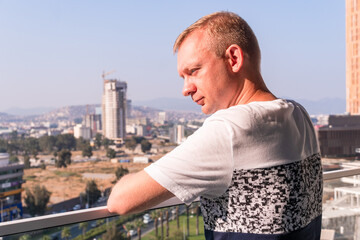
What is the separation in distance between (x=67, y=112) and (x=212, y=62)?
56536 mm

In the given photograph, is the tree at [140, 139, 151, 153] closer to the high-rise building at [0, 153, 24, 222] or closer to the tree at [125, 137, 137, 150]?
the tree at [125, 137, 137, 150]

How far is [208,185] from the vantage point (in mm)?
560

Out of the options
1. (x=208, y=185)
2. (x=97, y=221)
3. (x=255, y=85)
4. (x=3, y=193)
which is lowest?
(x=3, y=193)

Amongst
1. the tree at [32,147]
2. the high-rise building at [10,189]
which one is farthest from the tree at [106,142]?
the high-rise building at [10,189]

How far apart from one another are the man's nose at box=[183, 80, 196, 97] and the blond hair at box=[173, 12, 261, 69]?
0.25 feet

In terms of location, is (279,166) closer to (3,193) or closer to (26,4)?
(3,193)

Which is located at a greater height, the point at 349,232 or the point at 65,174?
the point at 349,232

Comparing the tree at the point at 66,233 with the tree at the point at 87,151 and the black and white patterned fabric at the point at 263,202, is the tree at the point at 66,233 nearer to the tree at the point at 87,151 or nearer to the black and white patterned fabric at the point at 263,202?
the black and white patterned fabric at the point at 263,202

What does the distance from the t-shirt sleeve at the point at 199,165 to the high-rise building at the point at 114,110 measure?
42314 mm

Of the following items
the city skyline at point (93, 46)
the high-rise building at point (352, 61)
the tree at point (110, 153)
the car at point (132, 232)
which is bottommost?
the tree at point (110, 153)

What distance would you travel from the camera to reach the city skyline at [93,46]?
5894 centimetres

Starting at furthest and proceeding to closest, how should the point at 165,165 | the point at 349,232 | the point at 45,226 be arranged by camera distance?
the point at 349,232
the point at 45,226
the point at 165,165

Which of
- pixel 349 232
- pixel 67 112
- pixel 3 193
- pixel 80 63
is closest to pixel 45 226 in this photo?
pixel 349 232

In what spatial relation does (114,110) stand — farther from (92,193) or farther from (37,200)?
(37,200)
